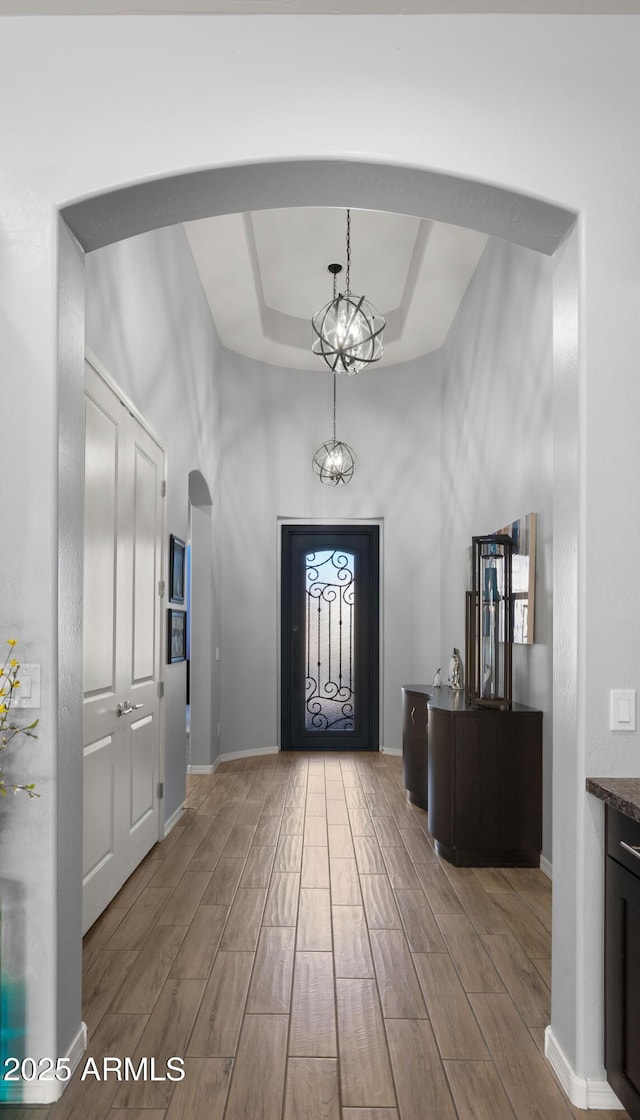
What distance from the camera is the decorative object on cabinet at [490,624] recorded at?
179 inches

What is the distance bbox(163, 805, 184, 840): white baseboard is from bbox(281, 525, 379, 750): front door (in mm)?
2657

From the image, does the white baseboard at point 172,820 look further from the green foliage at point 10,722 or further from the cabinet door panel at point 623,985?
the cabinet door panel at point 623,985

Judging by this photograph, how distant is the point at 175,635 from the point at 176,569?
0.43 meters

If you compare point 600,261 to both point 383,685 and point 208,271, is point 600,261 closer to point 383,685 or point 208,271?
point 208,271

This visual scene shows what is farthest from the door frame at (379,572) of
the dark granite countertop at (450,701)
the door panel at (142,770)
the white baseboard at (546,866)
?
the white baseboard at (546,866)

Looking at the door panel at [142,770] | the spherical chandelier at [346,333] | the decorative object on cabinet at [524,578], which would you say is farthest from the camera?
the spherical chandelier at [346,333]

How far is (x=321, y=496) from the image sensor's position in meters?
8.08

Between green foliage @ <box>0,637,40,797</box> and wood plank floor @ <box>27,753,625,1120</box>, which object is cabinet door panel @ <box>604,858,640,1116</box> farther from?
green foliage @ <box>0,637,40,797</box>

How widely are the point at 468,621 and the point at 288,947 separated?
235 cm

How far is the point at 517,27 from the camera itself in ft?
7.86

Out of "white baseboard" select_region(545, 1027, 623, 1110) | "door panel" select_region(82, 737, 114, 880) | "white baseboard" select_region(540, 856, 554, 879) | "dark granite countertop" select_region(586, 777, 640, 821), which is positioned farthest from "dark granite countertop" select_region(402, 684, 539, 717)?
"white baseboard" select_region(545, 1027, 623, 1110)

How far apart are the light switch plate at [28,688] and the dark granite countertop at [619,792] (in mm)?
1565

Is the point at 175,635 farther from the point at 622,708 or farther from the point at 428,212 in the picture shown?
the point at 622,708

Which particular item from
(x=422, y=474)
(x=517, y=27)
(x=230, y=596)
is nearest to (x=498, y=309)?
(x=422, y=474)
